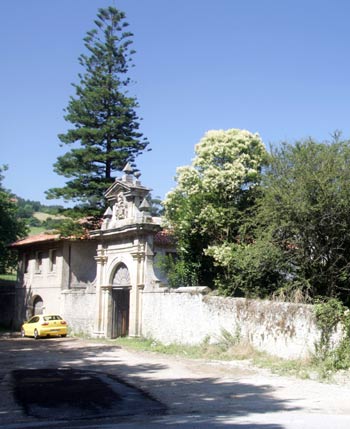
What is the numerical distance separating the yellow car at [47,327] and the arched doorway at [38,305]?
514 centimetres

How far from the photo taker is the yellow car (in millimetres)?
28609

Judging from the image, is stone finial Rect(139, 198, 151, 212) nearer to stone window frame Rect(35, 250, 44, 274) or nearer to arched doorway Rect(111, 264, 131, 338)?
arched doorway Rect(111, 264, 131, 338)

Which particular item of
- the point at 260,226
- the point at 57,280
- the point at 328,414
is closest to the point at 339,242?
the point at 260,226

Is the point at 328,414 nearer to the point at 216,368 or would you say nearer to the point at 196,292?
the point at 216,368

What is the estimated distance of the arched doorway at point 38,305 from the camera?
34.7 metres

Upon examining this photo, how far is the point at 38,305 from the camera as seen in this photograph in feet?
115

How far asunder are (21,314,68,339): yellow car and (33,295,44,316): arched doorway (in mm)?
5144

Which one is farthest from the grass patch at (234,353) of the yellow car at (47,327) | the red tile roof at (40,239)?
the red tile roof at (40,239)

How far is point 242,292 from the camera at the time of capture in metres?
21.3

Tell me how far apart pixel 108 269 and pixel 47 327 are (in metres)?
4.72

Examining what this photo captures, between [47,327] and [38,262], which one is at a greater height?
[38,262]

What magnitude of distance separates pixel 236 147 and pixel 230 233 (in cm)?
363

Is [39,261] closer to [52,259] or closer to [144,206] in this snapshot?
A: [52,259]

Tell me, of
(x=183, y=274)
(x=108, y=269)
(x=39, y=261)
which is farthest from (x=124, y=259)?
(x=39, y=261)
